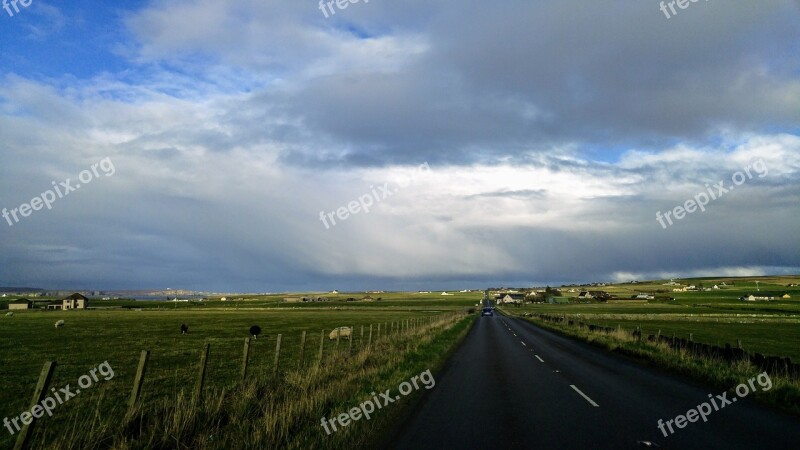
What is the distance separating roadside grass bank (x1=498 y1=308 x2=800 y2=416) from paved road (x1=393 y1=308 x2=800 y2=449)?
64cm

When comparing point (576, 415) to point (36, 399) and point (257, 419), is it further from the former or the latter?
point (36, 399)

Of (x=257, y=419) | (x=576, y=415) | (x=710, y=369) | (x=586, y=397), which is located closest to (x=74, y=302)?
(x=257, y=419)

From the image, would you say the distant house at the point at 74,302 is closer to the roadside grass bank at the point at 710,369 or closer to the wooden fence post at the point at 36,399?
the roadside grass bank at the point at 710,369

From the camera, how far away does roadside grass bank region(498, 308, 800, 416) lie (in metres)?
11.8

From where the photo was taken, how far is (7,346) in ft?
103

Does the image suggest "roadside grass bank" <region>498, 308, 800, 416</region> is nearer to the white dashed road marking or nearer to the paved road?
the paved road

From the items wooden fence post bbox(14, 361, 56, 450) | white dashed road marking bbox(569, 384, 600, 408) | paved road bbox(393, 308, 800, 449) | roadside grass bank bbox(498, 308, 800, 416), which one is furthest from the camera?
roadside grass bank bbox(498, 308, 800, 416)

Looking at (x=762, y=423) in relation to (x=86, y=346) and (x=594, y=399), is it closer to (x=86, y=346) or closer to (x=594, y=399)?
(x=594, y=399)

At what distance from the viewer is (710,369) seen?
1553cm

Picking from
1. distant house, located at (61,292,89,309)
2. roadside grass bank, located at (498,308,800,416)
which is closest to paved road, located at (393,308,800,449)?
roadside grass bank, located at (498,308,800,416)

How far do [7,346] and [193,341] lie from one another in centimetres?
1137

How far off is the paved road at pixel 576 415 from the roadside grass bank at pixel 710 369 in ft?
2.11

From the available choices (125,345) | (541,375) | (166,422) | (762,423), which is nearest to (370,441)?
(166,422)

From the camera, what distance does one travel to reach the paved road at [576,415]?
26.4 feet
